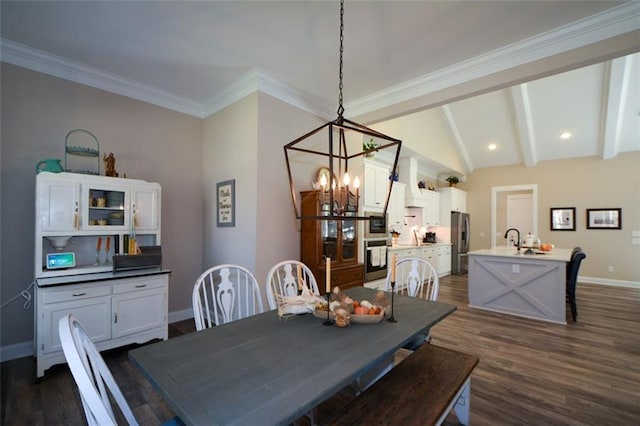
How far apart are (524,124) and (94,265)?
8110mm

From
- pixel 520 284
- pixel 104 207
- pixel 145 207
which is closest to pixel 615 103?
pixel 520 284

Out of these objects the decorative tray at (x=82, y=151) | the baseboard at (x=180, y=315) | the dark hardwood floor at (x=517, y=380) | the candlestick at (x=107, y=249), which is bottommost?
the dark hardwood floor at (x=517, y=380)

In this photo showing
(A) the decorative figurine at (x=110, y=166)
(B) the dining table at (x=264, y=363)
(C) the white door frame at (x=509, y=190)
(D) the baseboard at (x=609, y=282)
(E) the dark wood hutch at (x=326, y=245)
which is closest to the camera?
(B) the dining table at (x=264, y=363)

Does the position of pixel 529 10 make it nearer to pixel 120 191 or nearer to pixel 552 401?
pixel 552 401

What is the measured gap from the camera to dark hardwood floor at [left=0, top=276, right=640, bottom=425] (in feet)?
6.70

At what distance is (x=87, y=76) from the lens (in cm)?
315

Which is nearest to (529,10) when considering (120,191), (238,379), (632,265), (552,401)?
(552,401)

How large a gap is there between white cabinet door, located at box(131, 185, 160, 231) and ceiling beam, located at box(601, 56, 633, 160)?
7212mm

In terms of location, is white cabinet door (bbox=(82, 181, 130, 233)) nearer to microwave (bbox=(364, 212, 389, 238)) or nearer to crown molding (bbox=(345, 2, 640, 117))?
crown molding (bbox=(345, 2, 640, 117))

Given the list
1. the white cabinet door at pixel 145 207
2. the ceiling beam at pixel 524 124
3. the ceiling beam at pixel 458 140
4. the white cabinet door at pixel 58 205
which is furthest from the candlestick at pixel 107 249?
the ceiling beam at pixel 524 124

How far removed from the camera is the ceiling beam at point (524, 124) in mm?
5737

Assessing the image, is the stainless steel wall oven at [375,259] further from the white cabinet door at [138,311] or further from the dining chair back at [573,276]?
the white cabinet door at [138,311]

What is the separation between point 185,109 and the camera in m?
3.93

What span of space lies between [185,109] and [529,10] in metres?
3.85
